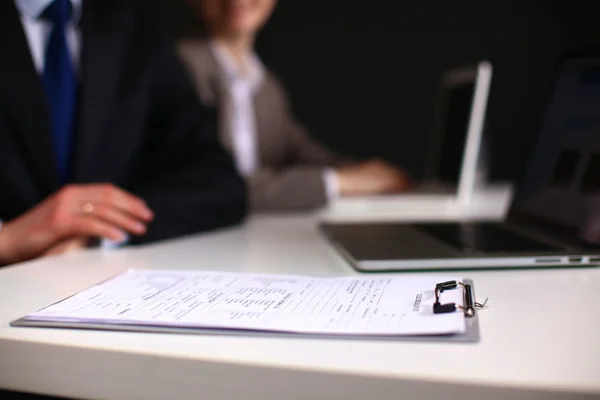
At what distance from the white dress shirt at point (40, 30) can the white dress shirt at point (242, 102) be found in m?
0.84

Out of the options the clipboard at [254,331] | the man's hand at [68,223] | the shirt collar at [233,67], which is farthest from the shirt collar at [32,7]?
the shirt collar at [233,67]

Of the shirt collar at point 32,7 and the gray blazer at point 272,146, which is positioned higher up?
the shirt collar at point 32,7

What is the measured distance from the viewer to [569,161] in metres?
0.88

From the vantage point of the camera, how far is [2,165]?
0.97 metres

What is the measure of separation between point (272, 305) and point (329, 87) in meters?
2.59

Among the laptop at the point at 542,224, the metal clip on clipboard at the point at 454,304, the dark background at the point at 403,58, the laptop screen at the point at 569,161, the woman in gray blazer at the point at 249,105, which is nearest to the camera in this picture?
the metal clip on clipboard at the point at 454,304

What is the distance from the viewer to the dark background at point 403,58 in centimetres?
285

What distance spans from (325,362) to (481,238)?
50 centimetres

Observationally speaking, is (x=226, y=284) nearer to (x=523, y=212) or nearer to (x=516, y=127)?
(x=523, y=212)

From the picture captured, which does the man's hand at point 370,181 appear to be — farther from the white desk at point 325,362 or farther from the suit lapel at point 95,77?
the white desk at point 325,362

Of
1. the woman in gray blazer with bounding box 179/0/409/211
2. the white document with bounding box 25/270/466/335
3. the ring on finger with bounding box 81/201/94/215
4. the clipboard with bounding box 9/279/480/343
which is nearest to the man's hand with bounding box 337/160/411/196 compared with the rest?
the woman in gray blazer with bounding box 179/0/409/211

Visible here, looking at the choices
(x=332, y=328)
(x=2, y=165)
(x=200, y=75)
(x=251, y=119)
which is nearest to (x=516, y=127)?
(x=251, y=119)

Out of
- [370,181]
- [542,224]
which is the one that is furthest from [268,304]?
[370,181]

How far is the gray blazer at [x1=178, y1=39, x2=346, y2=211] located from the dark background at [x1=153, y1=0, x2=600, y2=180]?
33.3 inches
